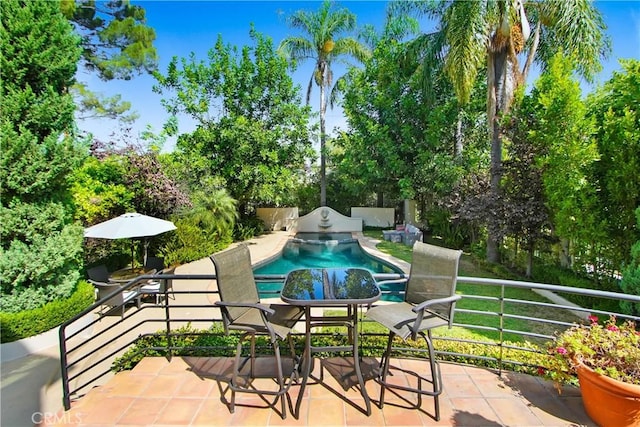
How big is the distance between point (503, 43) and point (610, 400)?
930cm

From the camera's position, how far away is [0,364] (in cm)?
447

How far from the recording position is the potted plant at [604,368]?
2.10 meters

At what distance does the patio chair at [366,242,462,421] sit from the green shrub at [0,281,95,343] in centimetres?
523

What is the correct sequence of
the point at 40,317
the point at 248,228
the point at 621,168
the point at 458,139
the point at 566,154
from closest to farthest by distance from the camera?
the point at 40,317
the point at 621,168
the point at 566,154
the point at 458,139
the point at 248,228

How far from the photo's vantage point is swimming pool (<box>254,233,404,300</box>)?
35.3 ft

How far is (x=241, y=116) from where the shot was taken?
1334 centimetres

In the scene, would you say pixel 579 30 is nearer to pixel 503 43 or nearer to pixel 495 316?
pixel 503 43

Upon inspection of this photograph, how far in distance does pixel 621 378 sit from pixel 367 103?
47.9 ft

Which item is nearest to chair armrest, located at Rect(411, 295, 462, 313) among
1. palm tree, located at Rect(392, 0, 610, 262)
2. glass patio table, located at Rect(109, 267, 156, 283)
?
glass patio table, located at Rect(109, 267, 156, 283)

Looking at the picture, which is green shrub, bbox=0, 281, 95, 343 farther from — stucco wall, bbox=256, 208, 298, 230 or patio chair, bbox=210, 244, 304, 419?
stucco wall, bbox=256, 208, 298, 230

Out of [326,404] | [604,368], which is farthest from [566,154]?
[326,404]

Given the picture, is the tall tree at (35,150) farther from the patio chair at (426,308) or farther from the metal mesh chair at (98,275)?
the patio chair at (426,308)

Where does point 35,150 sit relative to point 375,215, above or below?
above

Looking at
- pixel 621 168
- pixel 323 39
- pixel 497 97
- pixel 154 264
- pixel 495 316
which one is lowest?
pixel 495 316
